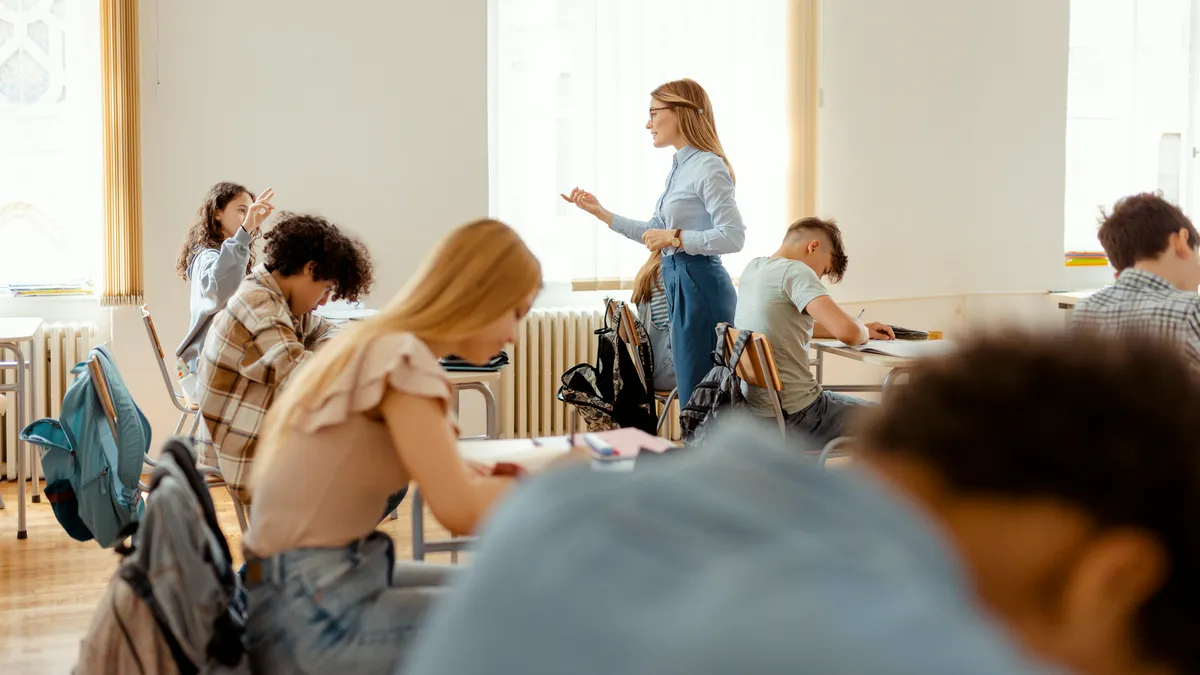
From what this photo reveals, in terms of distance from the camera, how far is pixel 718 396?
316 centimetres

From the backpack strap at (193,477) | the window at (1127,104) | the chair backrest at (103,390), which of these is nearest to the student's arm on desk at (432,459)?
the backpack strap at (193,477)

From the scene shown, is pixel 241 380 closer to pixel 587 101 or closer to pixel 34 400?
pixel 34 400

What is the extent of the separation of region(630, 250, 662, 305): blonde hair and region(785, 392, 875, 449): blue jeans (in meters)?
1.03

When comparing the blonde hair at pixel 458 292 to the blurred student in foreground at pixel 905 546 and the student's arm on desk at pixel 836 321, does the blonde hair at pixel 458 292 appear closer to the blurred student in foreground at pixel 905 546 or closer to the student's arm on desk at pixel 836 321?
the blurred student in foreground at pixel 905 546

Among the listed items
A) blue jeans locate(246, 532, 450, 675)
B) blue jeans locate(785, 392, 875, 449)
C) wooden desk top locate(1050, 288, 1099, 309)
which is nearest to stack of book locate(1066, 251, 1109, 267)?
wooden desk top locate(1050, 288, 1099, 309)

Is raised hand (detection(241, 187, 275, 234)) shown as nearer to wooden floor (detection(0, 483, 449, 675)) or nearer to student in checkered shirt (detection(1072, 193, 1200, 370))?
wooden floor (detection(0, 483, 449, 675))

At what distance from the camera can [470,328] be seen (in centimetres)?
172

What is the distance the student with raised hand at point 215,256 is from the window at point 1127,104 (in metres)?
4.58

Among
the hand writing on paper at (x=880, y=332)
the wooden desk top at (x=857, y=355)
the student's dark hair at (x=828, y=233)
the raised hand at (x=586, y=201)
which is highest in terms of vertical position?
the raised hand at (x=586, y=201)

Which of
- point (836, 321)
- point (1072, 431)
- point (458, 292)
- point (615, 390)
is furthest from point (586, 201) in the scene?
point (1072, 431)

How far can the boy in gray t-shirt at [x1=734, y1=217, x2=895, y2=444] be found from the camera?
347 cm

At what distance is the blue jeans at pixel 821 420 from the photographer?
3441mm

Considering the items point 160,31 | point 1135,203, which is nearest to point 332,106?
point 160,31

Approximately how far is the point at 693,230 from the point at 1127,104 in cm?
354
